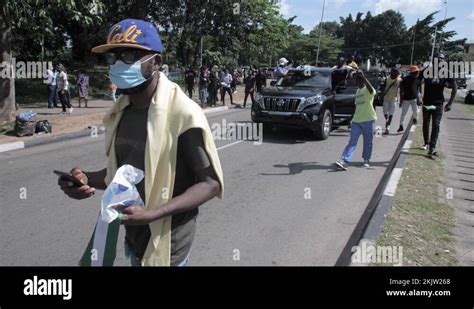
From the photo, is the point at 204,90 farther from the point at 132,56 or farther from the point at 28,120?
the point at 132,56

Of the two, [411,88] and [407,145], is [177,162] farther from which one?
[411,88]

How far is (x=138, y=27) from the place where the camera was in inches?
72.4

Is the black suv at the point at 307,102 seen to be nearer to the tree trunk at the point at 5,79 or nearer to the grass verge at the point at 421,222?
the grass verge at the point at 421,222

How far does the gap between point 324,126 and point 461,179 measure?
4189mm

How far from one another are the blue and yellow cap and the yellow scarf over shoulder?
0.18m

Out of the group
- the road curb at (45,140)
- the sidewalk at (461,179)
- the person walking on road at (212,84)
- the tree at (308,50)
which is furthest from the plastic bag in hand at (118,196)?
the tree at (308,50)

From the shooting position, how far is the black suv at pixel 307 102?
10477mm

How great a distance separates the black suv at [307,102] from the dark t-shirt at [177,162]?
8.65 m

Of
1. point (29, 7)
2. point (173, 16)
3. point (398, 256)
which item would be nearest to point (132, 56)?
point (398, 256)

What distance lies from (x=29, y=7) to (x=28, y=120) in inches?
129
